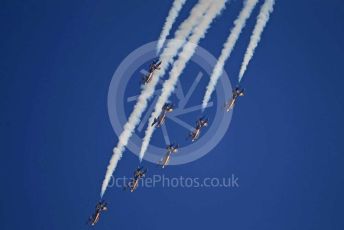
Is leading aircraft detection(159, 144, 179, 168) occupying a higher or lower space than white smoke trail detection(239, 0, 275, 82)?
lower

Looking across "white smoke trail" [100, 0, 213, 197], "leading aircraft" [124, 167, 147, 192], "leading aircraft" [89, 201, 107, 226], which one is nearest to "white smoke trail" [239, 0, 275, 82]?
"white smoke trail" [100, 0, 213, 197]

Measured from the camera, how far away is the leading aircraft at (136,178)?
22480 millimetres

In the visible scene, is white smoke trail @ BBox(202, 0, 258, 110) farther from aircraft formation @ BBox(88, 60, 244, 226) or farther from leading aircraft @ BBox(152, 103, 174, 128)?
leading aircraft @ BBox(152, 103, 174, 128)

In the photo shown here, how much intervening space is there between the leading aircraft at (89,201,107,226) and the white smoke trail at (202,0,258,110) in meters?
9.00

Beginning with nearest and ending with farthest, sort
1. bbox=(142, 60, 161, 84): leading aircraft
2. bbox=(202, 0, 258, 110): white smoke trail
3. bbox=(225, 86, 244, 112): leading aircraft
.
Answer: bbox=(142, 60, 161, 84): leading aircraft
bbox=(202, 0, 258, 110): white smoke trail
bbox=(225, 86, 244, 112): leading aircraft

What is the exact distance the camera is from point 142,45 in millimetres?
21938

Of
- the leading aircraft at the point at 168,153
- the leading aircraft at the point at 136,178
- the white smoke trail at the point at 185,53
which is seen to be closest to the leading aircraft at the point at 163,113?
the white smoke trail at the point at 185,53

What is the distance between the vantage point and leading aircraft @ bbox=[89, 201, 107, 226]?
72.9 ft

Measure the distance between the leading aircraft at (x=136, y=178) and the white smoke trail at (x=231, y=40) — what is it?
20.3 ft

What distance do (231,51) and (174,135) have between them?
6031mm

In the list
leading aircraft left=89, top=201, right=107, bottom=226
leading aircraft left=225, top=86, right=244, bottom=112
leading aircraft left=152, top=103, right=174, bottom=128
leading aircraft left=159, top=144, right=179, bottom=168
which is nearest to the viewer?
leading aircraft left=152, top=103, right=174, bottom=128

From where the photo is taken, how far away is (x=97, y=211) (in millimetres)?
22422

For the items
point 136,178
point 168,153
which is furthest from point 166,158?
point 136,178

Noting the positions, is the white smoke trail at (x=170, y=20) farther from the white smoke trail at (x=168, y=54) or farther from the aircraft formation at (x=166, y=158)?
the aircraft formation at (x=166, y=158)
